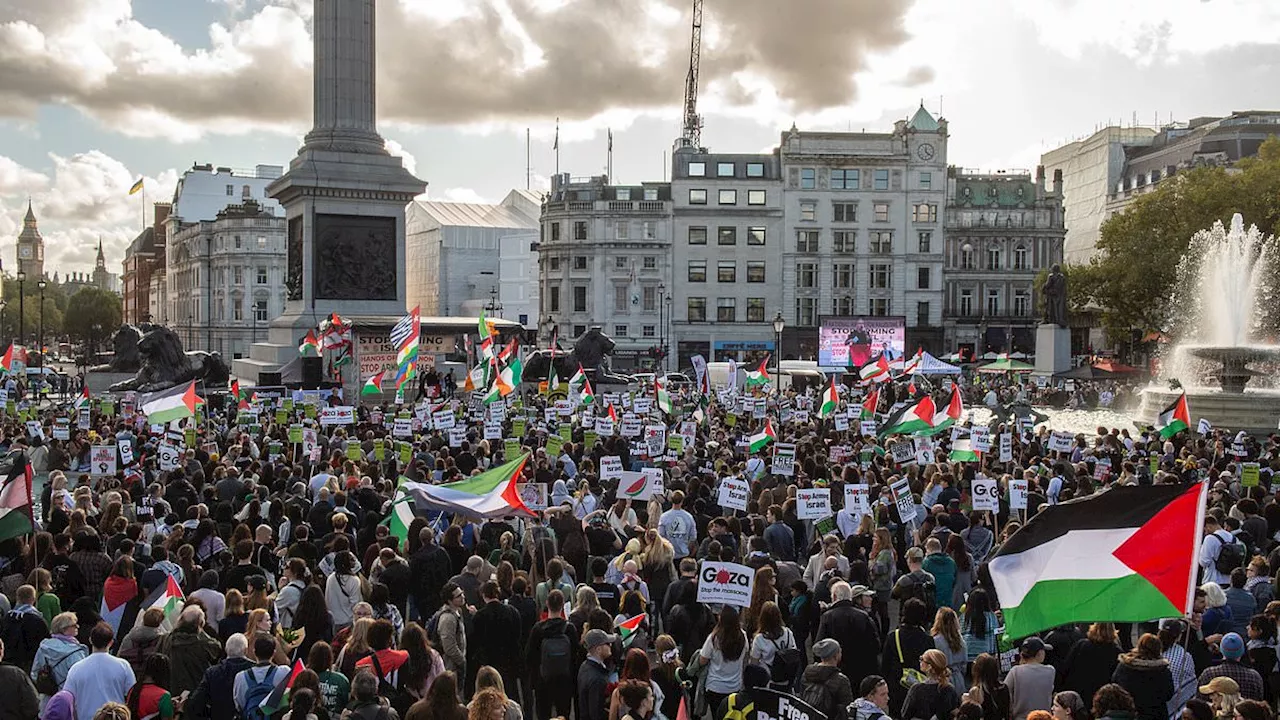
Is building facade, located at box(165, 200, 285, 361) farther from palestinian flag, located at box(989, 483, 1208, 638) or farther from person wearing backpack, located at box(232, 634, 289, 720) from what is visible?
palestinian flag, located at box(989, 483, 1208, 638)

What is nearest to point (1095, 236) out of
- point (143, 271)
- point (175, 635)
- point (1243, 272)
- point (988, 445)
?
point (1243, 272)

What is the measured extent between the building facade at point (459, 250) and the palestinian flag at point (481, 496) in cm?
9373

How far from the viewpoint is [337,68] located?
1863 inches

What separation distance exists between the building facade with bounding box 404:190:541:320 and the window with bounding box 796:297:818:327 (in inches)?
1237

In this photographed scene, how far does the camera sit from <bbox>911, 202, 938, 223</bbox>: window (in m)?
85.2

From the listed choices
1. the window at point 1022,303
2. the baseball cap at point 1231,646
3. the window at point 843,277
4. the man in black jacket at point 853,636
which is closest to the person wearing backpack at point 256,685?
the man in black jacket at point 853,636

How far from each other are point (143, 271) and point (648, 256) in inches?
3710

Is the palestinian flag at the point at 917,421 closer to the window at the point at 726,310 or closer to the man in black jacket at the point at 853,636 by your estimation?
the man in black jacket at the point at 853,636

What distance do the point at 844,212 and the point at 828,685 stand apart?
79.1 m

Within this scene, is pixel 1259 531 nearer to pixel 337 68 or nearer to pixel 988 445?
pixel 988 445

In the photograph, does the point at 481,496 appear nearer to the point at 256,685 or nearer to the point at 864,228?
the point at 256,685

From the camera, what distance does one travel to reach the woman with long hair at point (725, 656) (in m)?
9.28

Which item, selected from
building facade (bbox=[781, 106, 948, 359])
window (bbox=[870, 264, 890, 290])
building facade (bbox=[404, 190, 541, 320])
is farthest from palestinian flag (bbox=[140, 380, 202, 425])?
building facade (bbox=[404, 190, 541, 320])

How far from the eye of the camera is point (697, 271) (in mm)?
84875
